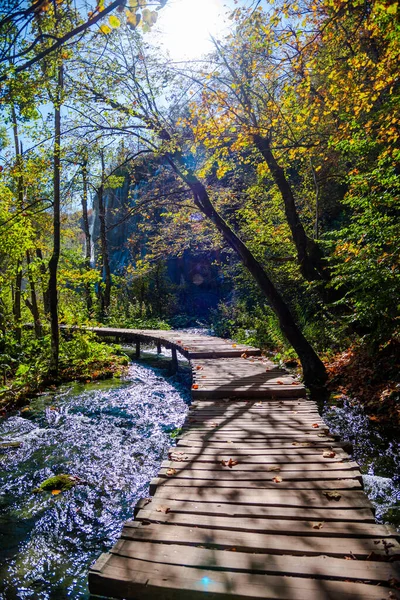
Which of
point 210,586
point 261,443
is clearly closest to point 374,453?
point 261,443

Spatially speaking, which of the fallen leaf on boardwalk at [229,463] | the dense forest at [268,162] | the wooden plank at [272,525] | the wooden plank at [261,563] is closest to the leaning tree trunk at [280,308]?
the dense forest at [268,162]

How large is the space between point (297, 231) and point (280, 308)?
2.44 metres

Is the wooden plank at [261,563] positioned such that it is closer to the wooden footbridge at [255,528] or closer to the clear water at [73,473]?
the wooden footbridge at [255,528]

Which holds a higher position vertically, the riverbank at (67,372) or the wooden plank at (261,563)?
the wooden plank at (261,563)

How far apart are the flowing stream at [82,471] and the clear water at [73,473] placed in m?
0.01

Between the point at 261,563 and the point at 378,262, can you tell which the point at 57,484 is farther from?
the point at 378,262

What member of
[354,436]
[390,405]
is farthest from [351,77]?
[354,436]

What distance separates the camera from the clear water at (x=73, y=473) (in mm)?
3172

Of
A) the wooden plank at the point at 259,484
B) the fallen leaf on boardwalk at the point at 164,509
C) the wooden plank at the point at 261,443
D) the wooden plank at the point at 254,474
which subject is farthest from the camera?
the wooden plank at the point at 261,443

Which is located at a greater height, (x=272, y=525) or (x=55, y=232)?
(x=55, y=232)

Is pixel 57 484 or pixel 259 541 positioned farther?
pixel 57 484

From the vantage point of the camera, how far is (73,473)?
479cm

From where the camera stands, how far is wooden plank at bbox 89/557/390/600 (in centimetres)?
183

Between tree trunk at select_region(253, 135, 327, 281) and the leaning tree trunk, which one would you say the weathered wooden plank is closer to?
the leaning tree trunk
